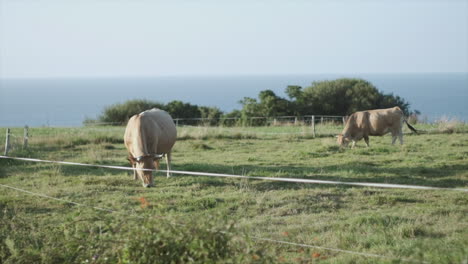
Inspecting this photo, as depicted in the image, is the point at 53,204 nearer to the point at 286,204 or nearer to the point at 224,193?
the point at 224,193

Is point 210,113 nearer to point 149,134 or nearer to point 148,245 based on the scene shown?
point 149,134

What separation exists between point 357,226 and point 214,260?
11.5ft

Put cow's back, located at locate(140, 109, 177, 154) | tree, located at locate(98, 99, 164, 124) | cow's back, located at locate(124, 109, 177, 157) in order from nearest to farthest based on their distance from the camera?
cow's back, located at locate(124, 109, 177, 157), cow's back, located at locate(140, 109, 177, 154), tree, located at locate(98, 99, 164, 124)

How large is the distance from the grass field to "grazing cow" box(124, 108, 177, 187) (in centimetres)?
48

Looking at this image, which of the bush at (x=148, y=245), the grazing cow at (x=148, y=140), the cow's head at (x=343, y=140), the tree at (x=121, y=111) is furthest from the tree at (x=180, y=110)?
the bush at (x=148, y=245)

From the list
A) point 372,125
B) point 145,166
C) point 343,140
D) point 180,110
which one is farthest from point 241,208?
point 180,110

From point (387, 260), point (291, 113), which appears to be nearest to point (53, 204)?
point (387, 260)

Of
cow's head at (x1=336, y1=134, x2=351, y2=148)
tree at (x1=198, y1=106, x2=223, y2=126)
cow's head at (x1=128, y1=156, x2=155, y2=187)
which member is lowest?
tree at (x1=198, y1=106, x2=223, y2=126)

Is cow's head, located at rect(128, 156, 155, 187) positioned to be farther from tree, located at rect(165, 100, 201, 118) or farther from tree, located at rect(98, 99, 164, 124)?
tree, located at rect(98, 99, 164, 124)

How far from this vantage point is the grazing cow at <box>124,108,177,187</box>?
10625 mm

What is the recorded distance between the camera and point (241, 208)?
854 cm

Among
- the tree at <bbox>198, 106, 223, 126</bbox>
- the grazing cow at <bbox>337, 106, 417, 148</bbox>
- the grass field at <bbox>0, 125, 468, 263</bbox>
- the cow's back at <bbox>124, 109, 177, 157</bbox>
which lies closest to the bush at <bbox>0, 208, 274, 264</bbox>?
the grass field at <bbox>0, 125, 468, 263</bbox>

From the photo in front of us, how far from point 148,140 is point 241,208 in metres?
3.99

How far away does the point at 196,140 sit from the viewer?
20484 millimetres
